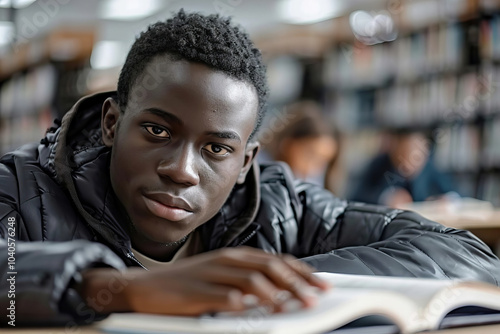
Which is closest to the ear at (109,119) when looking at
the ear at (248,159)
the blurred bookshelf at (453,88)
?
the ear at (248,159)

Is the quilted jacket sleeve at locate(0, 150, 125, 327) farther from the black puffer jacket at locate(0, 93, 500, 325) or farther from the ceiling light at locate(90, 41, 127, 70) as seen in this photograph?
the ceiling light at locate(90, 41, 127, 70)

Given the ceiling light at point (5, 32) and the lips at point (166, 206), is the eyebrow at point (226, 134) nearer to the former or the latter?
the lips at point (166, 206)

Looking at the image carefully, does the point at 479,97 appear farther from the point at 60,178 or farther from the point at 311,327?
the point at 311,327

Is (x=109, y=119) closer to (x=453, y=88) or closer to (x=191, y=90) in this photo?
(x=191, y=90)

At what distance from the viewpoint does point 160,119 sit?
0.91 m

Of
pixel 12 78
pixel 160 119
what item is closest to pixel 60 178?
pixel 160 119

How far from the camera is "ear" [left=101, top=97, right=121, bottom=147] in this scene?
1.07 metres

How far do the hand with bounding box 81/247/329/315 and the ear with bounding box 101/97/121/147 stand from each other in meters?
0.52

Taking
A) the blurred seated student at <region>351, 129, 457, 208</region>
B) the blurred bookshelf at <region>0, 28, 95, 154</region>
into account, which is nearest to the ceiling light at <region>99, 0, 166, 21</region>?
the blurred bookshelf at <region>0, 28, 95, 154</region>

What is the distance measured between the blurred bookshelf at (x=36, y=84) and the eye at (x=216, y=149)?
10.7 feet

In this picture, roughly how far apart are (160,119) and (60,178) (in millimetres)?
213

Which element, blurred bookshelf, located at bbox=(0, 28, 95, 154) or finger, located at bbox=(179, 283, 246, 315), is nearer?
finger, located at bbox=(179, 283, 246, 315)

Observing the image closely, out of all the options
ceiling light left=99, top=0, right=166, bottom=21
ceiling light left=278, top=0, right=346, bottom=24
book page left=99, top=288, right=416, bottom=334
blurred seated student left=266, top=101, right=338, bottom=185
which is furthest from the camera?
ceiling light left=278, top=0, right=346, bottom=24

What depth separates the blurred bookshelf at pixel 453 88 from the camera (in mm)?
4223
